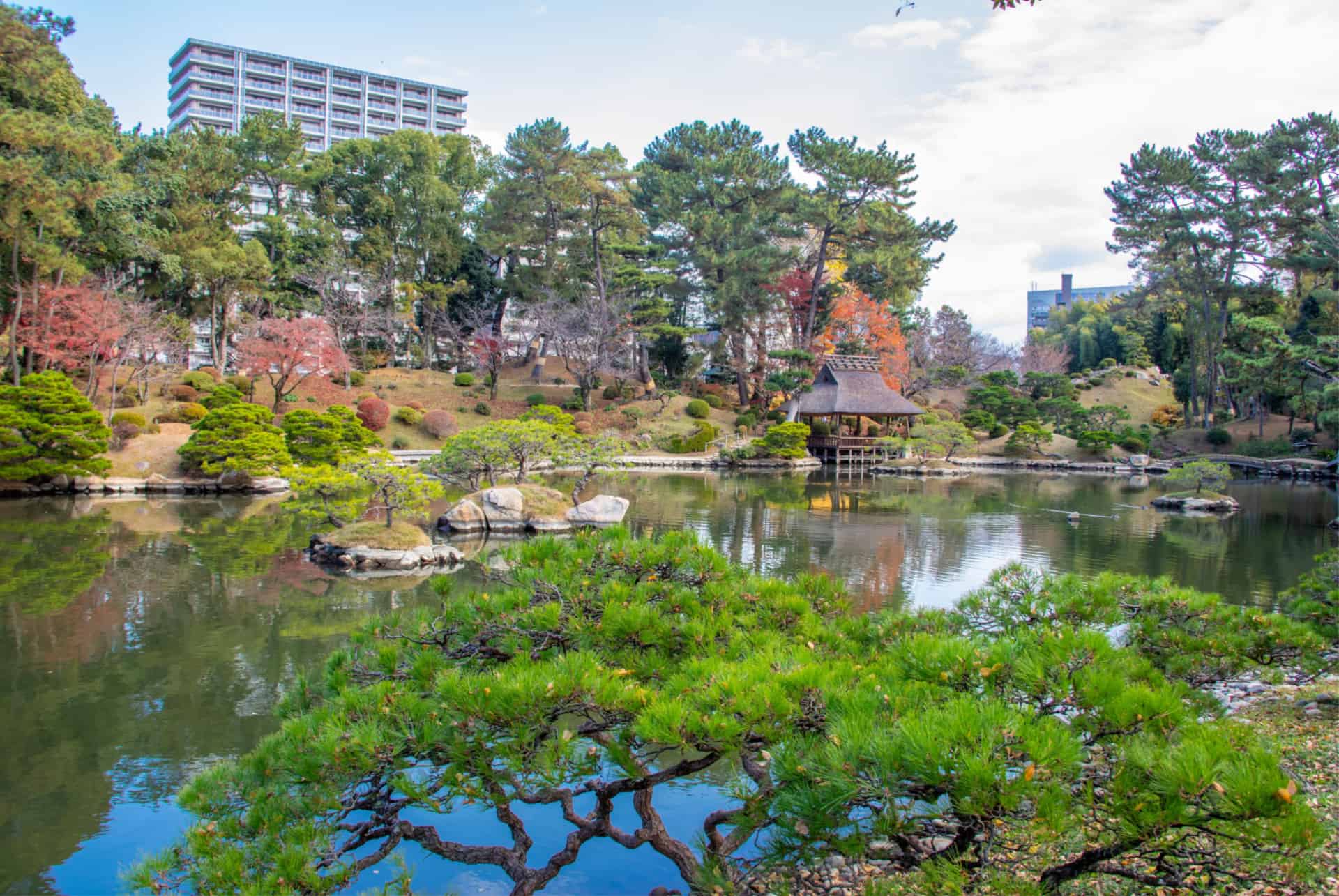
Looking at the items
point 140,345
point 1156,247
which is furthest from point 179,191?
point 1156,247

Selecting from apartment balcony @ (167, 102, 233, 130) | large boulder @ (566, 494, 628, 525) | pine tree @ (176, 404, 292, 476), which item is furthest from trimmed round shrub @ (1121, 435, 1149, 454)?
apartment balcony @ (167, 102, 233, 130)

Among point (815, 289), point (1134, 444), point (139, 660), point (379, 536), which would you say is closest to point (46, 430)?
point (379, 536)

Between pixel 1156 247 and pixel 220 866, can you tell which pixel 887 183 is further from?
pixel 220 866

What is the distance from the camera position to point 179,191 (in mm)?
21281

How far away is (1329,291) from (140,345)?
30.7 m

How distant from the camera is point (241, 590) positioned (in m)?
8.79

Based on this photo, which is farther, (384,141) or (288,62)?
(288,62)

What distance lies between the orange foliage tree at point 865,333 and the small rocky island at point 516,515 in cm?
1835

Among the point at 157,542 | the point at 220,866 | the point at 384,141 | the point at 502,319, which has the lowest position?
the point at 157,542

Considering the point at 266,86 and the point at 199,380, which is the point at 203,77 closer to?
the point at 266,86

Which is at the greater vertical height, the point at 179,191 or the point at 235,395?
the point at 179,191

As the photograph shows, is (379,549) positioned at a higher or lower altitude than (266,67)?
lower

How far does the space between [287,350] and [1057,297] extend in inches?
2362

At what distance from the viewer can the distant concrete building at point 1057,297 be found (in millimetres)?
56919
